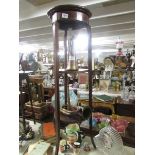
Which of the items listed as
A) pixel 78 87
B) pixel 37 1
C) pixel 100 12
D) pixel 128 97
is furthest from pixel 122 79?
pixel 37 1

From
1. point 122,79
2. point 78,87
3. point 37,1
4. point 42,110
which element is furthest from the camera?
point 78,87

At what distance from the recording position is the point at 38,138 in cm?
190

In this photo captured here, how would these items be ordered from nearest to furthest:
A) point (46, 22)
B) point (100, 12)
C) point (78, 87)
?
point (100, 12), point (46, 22), point (78, 87)

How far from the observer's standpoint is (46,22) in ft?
11.5

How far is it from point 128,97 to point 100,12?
176 centimetres
